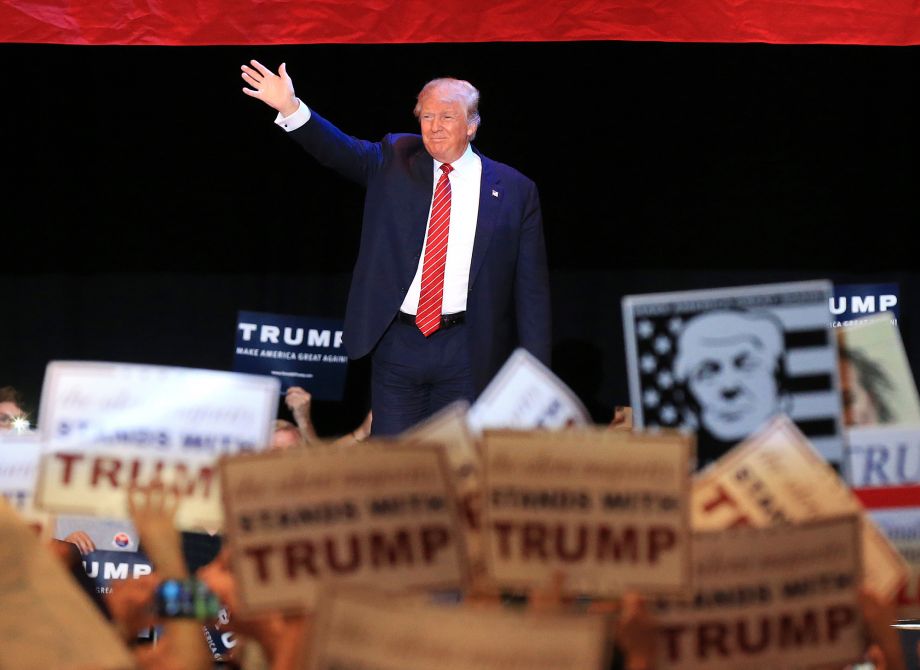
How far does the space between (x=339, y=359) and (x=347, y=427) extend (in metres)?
0.49

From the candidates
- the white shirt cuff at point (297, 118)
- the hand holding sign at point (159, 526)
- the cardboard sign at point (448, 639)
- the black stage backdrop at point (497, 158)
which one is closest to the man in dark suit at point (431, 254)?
the white shirt cuff at point (297, 118)

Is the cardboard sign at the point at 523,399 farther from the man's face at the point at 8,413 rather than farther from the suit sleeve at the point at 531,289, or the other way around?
the man's face at the point at 8,413

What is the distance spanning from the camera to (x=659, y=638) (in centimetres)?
189

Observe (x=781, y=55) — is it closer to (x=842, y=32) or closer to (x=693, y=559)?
(x=842, y=32)

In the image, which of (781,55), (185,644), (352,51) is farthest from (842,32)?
(185,644)

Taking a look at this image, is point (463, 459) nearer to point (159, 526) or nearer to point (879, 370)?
point (159, 526)

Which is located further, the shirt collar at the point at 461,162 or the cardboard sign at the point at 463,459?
the shirt collar at the point at 461,162

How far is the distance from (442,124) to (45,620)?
2.44 meters

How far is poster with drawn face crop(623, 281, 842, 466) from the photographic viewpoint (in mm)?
2217

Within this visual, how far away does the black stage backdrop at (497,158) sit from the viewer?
18.4 feet

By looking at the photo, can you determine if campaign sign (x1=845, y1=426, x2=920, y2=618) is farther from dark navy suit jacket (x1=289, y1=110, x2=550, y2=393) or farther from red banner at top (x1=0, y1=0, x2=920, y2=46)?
red banner at top (x1=0, y1=0, x2=920, y2=46)

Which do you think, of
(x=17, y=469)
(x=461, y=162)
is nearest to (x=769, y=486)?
(x=17, y=469)

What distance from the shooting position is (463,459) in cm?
203

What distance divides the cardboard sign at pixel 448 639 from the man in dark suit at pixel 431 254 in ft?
7.88
